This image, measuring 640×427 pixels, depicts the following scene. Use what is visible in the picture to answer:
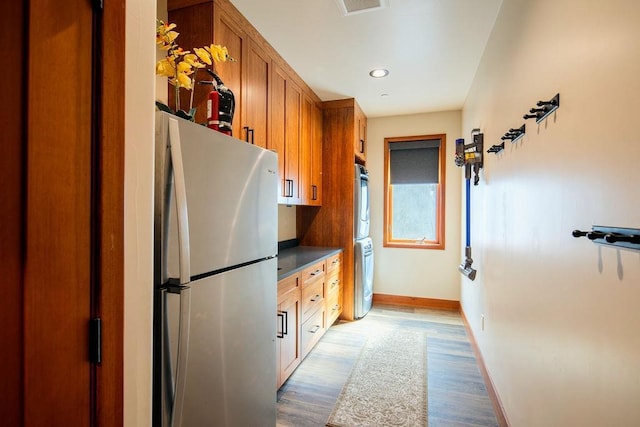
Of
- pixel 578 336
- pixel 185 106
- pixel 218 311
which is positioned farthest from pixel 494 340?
pixel 185 106

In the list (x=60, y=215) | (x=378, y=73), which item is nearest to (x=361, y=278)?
(x=378, y=73)

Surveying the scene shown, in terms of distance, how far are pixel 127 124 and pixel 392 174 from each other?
3.82m

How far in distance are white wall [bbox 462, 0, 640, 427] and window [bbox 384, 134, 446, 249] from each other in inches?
86.5

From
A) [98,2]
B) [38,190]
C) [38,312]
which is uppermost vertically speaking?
[98,2]

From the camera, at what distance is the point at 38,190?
628 mm

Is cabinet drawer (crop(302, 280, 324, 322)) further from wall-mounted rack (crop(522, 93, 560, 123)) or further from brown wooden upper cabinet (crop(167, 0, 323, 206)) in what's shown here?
wall-mounted rack (crop(522, 93, 560, 123))

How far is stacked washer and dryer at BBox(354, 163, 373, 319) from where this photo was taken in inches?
141

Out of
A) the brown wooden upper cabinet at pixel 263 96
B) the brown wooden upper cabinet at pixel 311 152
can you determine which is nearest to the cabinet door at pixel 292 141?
the brown wooden upper cabinet at pixel 263 96

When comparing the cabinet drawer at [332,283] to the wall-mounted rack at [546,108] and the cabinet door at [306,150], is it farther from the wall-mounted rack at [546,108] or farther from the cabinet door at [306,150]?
A: the wall-mounted rack at [546,108]

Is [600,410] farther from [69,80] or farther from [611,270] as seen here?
[69,80]

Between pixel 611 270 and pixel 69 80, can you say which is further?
pixel 611 270

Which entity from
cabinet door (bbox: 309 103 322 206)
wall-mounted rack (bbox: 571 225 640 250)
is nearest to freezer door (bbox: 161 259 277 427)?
wall-mounted rack (bbox: 571 225 640 250)

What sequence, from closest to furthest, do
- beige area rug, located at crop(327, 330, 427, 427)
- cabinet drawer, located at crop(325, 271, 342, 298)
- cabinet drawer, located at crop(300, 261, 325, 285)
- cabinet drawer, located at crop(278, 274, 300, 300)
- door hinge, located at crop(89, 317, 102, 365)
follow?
door hinge, located at crop(89, 317, 102, 365), beige area rug, located at crop(327, 330, 427, 427), cabinet drawer, located at crop(278, 274, 300, 300), cabinet drawer, located at crop(300, 261, 325, 285), cabinet drawer, located at crop(325, 271, 342, 298)

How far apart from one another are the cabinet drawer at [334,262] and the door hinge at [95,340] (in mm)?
2428
